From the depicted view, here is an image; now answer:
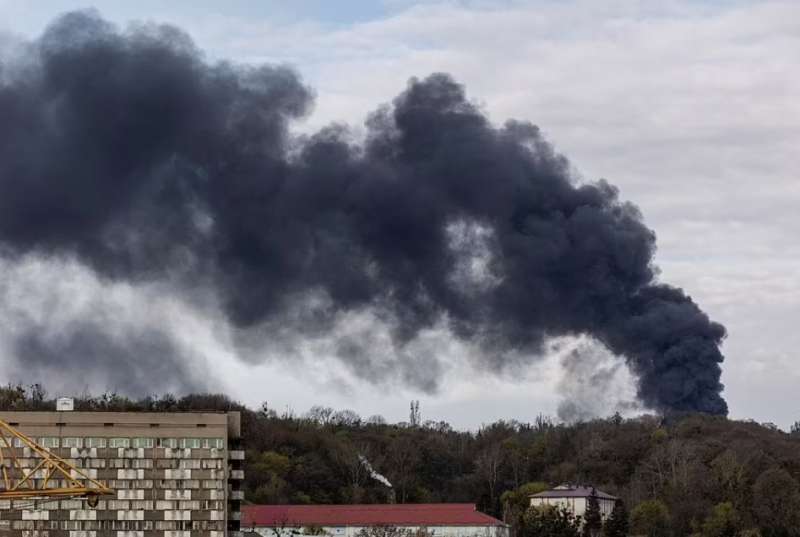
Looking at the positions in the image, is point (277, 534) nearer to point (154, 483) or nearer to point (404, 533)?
point (404, 533)


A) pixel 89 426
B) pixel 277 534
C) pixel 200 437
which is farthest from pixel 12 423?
pixel 277 534

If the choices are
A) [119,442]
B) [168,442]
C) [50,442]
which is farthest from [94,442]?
[168,442]

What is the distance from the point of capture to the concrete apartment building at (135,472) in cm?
15362

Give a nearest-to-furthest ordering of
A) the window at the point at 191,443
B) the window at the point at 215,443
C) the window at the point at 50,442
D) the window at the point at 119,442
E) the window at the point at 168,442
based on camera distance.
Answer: the window at the point at 50,442
the window at the point at 119,442
the window at the point at 168,442
the window at the point at 191,443
the window at the point at 215,443

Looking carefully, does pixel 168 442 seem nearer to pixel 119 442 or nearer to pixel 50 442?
pixel 119 442

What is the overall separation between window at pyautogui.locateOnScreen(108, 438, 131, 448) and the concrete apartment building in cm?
9

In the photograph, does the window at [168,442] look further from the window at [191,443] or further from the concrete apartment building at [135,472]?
the window at [191,443]

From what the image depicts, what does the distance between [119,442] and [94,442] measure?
7.14 feet

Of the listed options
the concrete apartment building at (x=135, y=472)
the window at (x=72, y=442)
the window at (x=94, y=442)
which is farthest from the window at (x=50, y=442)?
the window at (x=94, y=442)

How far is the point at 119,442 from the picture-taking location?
156750mm

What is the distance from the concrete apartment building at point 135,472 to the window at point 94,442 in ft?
0.29

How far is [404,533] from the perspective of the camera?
641ft

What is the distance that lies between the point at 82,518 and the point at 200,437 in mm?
12382

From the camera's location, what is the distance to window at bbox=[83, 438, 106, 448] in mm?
156125
